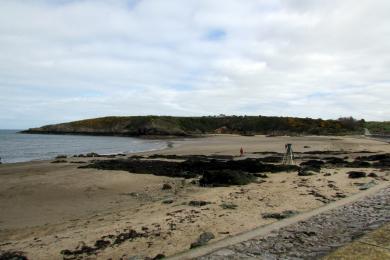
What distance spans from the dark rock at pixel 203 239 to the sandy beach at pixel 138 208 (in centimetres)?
13

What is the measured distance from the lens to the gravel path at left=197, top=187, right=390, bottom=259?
5641 mm

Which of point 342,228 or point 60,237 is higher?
point 342,228

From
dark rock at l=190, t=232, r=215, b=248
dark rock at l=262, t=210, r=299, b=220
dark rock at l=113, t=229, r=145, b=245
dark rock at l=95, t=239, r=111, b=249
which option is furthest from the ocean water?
dark rock at l=190, t=232, r=215, b=248

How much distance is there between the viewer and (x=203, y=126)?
96.6 meters

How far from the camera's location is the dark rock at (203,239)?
6536 millimetres

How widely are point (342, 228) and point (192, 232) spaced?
269 cm

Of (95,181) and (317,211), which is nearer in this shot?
(317,211)

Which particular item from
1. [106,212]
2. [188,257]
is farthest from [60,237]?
[188,257]

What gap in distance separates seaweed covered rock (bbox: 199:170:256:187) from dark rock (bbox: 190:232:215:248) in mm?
6501

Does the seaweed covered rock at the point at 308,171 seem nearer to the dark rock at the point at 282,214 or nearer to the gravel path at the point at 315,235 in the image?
the gravel path at the point at 315,235

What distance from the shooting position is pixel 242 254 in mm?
5582

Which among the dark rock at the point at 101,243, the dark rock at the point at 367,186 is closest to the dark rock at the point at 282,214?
the dark rock at the point at 101,243

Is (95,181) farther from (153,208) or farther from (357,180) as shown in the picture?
(357,180)

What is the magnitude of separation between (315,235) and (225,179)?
24.8ft
